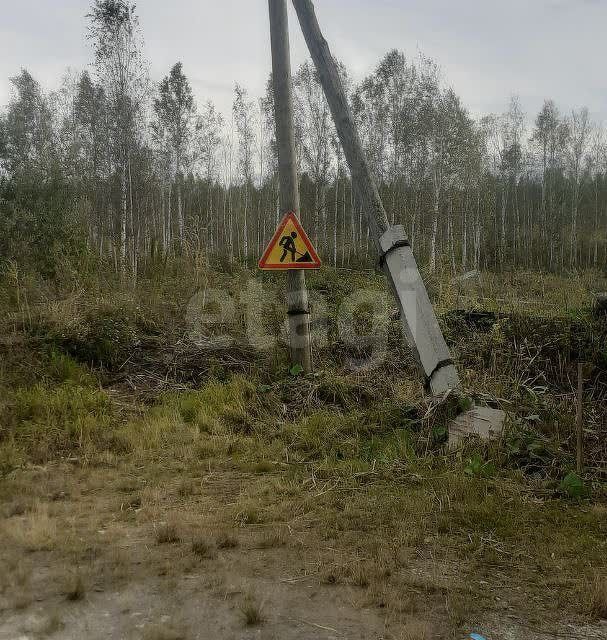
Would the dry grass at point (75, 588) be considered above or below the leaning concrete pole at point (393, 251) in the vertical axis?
below

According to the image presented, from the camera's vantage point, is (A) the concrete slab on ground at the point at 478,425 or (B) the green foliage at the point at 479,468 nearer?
(B) the green foliage at the point at 479,468

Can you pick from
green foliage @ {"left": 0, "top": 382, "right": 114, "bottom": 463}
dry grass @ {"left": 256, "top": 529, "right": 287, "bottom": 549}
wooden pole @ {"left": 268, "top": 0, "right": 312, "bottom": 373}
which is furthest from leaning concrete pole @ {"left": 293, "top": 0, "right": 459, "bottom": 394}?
green foliage @ {"left": 0, "top": 382, "right": 114, "bottom": 463}

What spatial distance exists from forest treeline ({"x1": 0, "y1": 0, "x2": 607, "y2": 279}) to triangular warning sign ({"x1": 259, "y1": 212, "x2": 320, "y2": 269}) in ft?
17.5

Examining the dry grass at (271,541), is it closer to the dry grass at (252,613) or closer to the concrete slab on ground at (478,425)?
the dry grass at (252,613)

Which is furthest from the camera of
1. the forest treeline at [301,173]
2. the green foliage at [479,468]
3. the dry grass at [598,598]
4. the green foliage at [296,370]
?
the forest treeline at [301,173]

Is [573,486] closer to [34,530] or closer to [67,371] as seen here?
[34,530]

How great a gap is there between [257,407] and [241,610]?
3635 mm

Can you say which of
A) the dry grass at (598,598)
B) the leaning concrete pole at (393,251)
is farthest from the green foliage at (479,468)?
the dry grass at (598,598)

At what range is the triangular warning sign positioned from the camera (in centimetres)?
688

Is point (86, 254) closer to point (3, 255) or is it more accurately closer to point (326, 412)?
point (3, 255)

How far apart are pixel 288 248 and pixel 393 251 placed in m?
1.41

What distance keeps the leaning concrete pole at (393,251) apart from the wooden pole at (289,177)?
626 millimetres

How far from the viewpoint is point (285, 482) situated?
454 cm

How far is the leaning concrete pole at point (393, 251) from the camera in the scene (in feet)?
19.2
